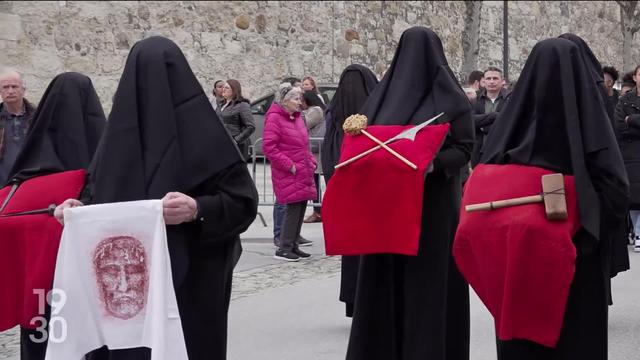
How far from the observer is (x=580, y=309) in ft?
15.2

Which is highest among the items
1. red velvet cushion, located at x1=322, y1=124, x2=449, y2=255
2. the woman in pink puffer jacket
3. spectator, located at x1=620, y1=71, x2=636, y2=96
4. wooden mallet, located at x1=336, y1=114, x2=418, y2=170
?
wooden mallet, located at x1=336, y1=114, x2=418, y2=170

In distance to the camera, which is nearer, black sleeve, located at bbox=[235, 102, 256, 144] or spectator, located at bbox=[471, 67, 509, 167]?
spectator, located at bbox=[471, 67, 509, 167]

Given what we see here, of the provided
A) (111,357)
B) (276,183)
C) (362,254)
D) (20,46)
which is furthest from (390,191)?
(20,46)

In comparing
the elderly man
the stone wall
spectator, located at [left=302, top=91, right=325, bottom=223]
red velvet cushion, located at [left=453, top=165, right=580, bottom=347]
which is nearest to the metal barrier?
spectator, located at [left=302, top=91, right=325, bottom=223]

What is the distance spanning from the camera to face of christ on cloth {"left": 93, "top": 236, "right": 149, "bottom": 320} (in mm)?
4125

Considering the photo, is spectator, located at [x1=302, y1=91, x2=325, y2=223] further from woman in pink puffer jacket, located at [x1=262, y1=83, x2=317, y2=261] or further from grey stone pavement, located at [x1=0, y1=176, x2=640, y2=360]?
grey stone pavement, located at [x1=0, y1=176, x2=640, y2=360]

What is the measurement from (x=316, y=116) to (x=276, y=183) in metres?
2.92

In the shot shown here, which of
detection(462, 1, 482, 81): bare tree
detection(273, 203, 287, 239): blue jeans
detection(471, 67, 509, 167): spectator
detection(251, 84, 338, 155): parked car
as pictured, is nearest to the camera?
detection(471, 67, 509, 167): spectator

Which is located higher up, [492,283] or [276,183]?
[492,283]

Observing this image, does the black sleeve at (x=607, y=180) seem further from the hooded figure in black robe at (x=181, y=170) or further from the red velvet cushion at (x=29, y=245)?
the red velvet cushion at (x=29, y=245)

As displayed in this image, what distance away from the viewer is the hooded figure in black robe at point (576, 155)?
448 cm

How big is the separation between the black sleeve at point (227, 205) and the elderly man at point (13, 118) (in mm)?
3736

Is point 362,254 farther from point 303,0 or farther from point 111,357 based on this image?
point 303,0

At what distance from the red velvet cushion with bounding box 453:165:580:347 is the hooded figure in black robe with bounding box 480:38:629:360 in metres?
0.08
